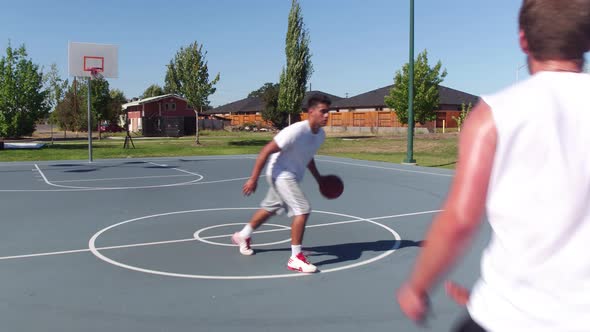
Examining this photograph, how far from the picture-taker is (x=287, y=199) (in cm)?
594

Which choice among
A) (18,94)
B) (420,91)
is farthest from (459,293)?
(420,91)

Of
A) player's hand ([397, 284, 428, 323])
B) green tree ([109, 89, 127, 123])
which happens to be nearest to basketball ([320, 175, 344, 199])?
player's hand ([397, 284, 428, 323])

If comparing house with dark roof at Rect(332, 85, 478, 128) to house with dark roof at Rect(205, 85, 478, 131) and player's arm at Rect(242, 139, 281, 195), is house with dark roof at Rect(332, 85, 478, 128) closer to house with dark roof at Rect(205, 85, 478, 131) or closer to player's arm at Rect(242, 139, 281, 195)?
house with dark roof at Rect(205, 85, 478, 131)

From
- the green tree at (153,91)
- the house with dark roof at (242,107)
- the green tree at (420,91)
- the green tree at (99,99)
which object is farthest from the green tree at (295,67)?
the green tree at (153,91)

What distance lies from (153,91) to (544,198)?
101773 millimetres

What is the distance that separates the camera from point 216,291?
5.12 m

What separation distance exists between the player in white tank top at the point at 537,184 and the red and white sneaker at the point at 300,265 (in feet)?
13.9

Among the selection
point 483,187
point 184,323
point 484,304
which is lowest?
point 184,323

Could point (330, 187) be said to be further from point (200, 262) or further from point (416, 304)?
point (416, 304)

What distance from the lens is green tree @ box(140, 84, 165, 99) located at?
9794cm

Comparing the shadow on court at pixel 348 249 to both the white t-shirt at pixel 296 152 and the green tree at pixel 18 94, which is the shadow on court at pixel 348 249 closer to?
the white t-shirt at pixel 296 152

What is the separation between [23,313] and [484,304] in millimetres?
4169

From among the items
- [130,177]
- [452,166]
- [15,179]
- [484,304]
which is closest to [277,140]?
[484,304]

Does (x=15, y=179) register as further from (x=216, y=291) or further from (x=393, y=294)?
(x=393, y=294)
